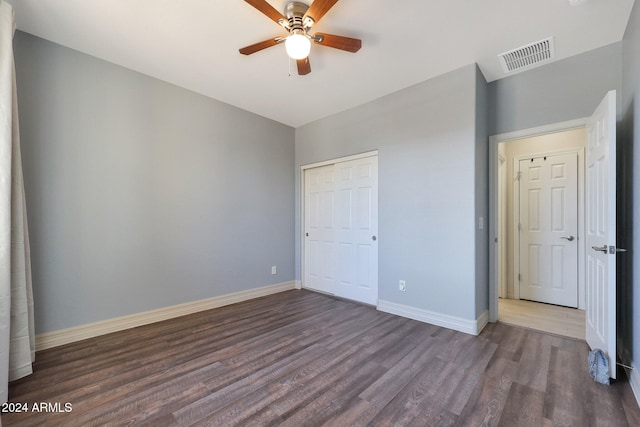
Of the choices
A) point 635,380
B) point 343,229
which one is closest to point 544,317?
point 635,380

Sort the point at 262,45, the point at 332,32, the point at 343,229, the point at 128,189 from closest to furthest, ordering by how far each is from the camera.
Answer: the point at 262,45, the point at 332,32, the point at 128,189, the point at 343,229

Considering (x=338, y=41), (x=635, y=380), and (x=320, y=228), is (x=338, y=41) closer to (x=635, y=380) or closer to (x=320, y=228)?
(x=320, y=228)

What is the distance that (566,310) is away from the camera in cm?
332

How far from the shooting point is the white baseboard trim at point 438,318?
2.65m

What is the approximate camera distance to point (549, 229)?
362 cm

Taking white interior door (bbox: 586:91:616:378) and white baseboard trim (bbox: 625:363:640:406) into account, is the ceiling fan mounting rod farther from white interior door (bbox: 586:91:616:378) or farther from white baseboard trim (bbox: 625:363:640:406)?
white baseboard trim (bbox: 625:363:640:406)

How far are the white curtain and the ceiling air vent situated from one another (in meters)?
3.88

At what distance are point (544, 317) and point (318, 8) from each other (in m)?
3.92

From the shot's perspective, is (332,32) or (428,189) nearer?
(332,32)

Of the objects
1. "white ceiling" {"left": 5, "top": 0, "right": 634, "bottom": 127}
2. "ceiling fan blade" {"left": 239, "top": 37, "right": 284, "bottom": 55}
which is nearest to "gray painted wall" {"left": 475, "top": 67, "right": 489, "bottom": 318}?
"white ceiling" {"left": 5, "top": 0, "right": 634, "bottom": 127}

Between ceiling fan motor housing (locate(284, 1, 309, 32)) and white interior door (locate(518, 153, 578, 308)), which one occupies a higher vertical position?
ceiling fan motor housing (locate(284, 1, 309, 32))

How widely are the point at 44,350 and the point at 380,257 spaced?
11.1 ft

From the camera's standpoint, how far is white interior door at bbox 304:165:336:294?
160 inches

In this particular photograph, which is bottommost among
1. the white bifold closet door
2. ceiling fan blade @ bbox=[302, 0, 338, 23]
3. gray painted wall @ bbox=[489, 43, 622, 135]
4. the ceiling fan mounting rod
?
Answer: the white bifold closet door
